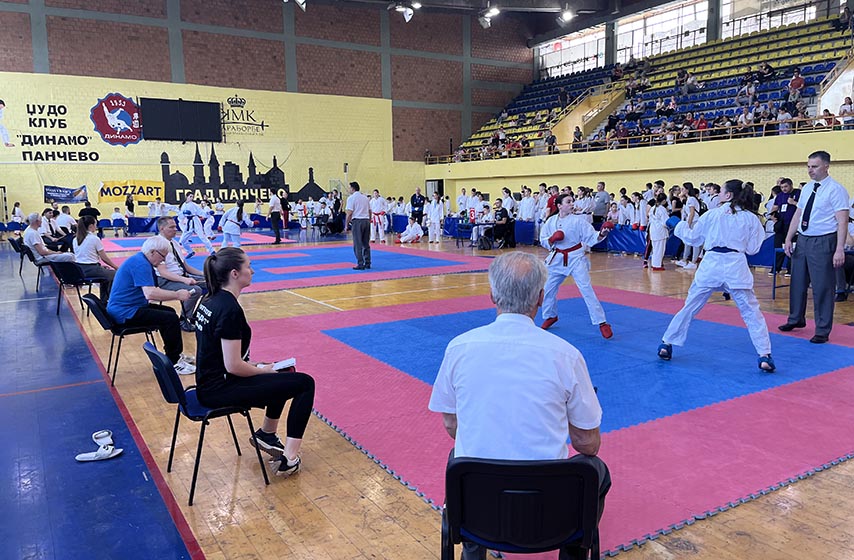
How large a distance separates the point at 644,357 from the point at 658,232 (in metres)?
7.34

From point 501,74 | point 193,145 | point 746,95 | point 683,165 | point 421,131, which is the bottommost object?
point 683,165

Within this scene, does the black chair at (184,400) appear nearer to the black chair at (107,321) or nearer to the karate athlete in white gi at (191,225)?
the black chair at (107,321)

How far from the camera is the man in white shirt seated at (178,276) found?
19.8ft

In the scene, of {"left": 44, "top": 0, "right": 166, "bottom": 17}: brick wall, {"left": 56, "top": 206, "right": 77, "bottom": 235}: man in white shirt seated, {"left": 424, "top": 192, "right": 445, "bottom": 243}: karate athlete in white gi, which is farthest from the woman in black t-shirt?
{"left": 44, "top": 0, "right": 166, "bottom": 17}: brick wall

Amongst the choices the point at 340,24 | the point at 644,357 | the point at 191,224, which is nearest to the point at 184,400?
the point at 644,357

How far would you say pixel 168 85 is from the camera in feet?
75.5

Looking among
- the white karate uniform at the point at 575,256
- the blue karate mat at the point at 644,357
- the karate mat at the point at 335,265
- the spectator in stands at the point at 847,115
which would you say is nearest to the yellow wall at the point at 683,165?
the spectator in stands at the point at 847,115

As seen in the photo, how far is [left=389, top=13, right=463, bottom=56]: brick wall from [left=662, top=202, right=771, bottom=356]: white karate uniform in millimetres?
24749

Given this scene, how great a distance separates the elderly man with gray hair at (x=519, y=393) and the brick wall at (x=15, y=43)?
2452cm

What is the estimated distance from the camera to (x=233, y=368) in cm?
325

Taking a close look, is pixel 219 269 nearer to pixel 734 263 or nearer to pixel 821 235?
pixel 734 263

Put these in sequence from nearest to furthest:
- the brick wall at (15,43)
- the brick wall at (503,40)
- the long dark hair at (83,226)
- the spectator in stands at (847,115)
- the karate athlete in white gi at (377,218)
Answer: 1. the long dark hair at (83,226)
2. the spectator in stands at (847,115)
3. the karate athlete in white gi at (377,218)
4. the brick wall at (15,43)
5. the brick wall at (503,40)

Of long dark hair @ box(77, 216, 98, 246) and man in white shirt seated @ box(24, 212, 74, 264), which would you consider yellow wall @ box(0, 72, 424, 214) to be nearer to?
man in white shirt seated @ box(24, 212, 74, 264)

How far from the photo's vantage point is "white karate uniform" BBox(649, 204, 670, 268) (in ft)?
40.3
